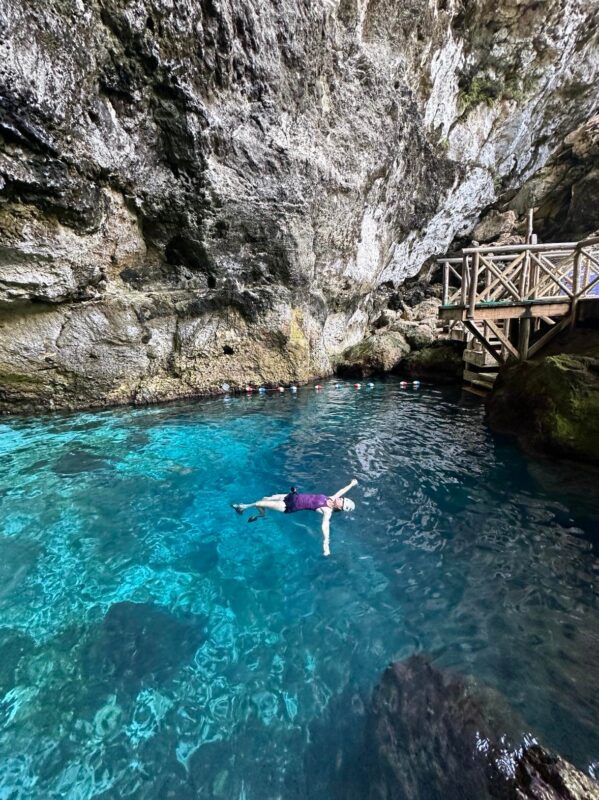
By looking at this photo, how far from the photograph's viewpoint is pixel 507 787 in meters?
2.76

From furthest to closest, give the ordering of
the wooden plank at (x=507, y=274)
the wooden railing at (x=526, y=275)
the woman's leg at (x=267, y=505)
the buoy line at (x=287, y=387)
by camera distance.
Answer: the buoy line at (x=287, y=387)
the wooden plank at (x=507, y=274)
the wooden railing at (x=526, y=275)
the woman's leg at (x=267, y=505)

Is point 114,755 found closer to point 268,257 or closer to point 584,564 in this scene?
point 584,564

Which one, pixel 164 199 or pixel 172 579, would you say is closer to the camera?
pixel 172 579

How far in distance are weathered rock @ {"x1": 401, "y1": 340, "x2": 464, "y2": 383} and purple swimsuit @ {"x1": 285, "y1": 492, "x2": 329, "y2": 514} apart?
13.7 m

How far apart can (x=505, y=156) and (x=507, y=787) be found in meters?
27.8

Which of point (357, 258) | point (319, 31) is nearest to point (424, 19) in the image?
point (319, 31)

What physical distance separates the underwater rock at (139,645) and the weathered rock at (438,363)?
54.2 ft

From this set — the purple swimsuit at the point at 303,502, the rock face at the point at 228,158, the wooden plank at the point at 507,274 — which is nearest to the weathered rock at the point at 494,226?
the rock face at the point at 228,158

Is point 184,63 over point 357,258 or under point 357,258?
over

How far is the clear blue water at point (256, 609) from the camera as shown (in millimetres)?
3221

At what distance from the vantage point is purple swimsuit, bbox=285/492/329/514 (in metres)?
6.32

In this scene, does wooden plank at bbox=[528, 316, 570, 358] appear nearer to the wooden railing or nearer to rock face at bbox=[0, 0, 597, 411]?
the wooden railing

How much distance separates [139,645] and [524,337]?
12733 mm

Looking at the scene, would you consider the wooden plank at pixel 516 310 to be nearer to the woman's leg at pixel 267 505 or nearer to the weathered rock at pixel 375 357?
the weathered rock at pixel 375 357
